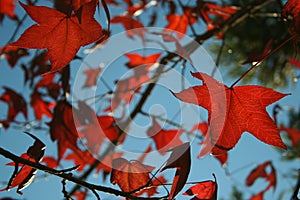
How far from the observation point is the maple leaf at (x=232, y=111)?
587 millimetres

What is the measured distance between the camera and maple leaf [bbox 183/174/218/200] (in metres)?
0.61

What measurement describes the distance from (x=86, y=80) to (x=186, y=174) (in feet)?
3.82

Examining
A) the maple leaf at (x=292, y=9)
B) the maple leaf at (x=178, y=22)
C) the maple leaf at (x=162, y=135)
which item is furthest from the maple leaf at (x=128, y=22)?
the maple leaf at (x=292, y=9)

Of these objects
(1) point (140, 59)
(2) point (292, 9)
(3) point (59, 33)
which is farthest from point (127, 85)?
(2) point (292, 9)

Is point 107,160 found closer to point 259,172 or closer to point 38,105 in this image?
point 38,105

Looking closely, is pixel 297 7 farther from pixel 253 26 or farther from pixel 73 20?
pixel 253 26

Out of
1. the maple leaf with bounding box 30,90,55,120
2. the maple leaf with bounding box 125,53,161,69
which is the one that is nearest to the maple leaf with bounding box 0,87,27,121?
the maple leaf with bounding box 30,90,55,120

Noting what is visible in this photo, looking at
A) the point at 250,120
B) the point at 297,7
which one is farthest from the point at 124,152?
the point at 297,7

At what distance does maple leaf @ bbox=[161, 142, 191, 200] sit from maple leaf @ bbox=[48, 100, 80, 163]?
503mm

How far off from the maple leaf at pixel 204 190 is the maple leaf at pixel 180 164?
7 cm

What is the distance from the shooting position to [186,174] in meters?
0.54

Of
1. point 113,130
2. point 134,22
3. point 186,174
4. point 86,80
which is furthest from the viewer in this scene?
point 86,80

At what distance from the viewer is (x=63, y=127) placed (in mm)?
1026

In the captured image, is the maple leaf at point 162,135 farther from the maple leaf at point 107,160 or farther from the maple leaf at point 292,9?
the maple leaf at point 292,9
